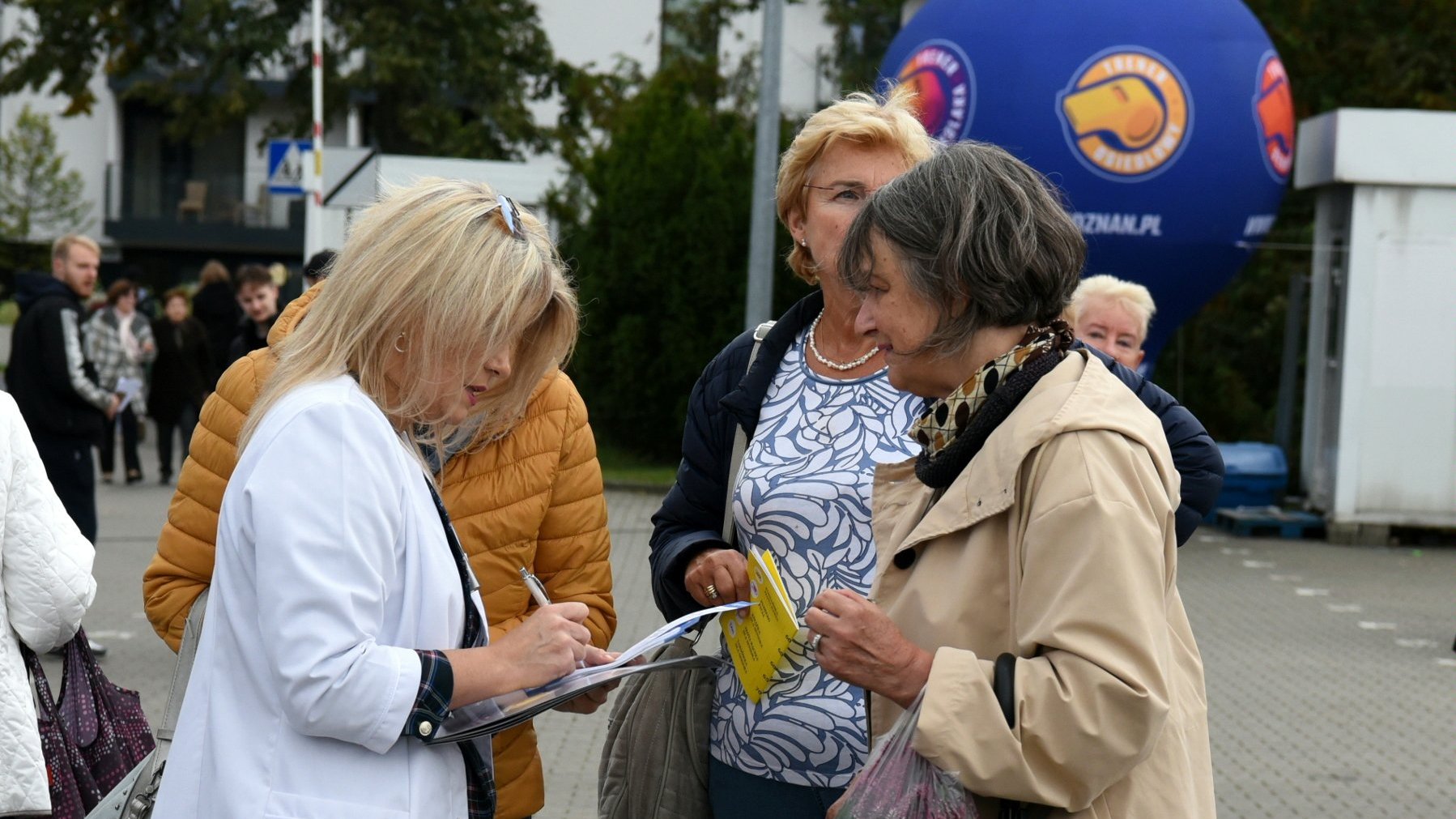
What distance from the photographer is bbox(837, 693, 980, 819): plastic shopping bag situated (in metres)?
2.03

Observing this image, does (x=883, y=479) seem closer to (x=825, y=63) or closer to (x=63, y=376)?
(x=63, y=376)

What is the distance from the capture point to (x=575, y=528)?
9.57 ft

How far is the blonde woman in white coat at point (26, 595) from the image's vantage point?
150 inches

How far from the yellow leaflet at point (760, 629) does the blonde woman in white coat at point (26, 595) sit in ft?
6.61

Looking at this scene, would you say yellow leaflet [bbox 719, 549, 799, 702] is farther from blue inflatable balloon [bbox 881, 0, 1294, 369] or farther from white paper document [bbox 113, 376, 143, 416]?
white paper document [bbox 113, 376, 143, 416]

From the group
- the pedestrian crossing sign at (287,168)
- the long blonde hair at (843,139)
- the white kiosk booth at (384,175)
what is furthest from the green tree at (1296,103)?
the long blonde hair at (843,139)

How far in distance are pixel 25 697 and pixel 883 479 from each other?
8.18 ft

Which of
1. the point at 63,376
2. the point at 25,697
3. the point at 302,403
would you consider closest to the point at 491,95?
the point at 63,376

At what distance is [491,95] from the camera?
28.0 m

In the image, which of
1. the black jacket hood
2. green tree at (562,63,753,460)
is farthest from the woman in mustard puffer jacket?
green tree at (562,63,753,460)

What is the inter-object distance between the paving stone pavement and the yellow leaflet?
330cm

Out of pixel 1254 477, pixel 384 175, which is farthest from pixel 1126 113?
pixel 384 175

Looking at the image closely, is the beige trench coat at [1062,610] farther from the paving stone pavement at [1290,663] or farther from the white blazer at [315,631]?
the paving stone pavement at [1290,663]

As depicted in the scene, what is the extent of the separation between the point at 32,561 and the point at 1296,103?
56.3ft
